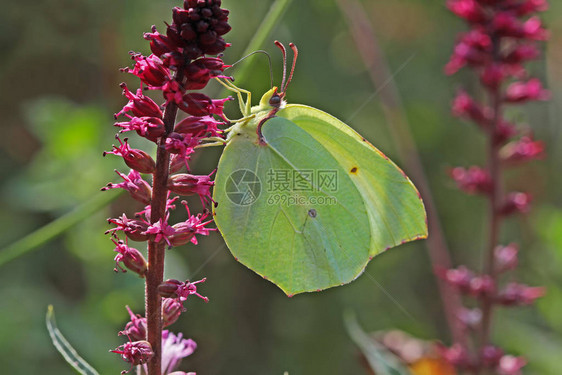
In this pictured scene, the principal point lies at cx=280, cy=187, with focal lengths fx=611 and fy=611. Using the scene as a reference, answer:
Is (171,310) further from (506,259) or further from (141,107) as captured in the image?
(506,259)

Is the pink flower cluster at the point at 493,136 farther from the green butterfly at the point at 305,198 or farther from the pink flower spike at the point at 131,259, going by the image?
the pink flower spike at the point at 131,259

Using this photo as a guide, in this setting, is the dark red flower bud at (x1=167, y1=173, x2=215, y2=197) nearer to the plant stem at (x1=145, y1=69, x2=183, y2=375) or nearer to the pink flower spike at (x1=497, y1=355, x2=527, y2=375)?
the plant stem at (x1=145, y1=69, x2=183, y2=375)

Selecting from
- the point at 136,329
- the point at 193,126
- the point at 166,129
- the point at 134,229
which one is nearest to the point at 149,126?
the point at 166,129

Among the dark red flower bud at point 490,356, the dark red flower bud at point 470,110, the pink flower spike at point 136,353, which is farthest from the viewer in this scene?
the dark red flower bud at point 470,110

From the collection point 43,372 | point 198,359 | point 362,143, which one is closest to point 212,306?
point 198,359

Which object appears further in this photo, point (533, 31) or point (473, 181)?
point (473, 181)

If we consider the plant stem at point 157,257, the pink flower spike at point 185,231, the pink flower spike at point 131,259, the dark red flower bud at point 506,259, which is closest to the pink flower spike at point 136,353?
the plant stem at point 157,257

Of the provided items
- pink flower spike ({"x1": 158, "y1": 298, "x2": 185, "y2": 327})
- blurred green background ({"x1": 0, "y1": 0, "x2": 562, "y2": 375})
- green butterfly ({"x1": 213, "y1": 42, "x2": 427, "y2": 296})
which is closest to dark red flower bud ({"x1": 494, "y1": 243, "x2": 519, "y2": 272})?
blurred green background ({"x1": 0, "y1": 0, "x2": 562, "y2": 375})
